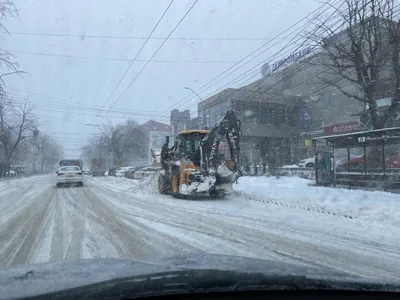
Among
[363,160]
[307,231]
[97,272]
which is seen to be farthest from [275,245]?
[363,160]

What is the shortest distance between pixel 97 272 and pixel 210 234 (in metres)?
4.75

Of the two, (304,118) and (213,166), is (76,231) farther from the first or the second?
(304,118)

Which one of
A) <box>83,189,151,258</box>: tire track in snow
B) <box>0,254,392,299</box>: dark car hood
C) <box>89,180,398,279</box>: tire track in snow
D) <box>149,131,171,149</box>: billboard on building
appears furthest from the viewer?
<box>149,131,171,149</box>: billboard on building

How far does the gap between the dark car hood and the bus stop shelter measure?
1307 cm

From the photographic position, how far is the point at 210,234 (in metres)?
7.31

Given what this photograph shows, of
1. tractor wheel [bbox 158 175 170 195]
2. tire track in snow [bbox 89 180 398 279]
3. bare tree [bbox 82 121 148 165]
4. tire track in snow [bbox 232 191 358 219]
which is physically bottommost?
tire track in snow [bbox 89 180 398 279]

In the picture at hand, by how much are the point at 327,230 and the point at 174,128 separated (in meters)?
56.9

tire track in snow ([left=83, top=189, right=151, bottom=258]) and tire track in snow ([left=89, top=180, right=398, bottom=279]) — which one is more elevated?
tire track in snow ([left=83, top=189, right=151, bottom=258])

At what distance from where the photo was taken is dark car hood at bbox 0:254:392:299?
233cm

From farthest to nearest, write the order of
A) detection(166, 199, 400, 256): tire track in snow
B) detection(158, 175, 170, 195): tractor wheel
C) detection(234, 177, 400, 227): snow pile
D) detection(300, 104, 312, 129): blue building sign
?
detection(300, 104, 312, 129): blue building sign < detection(158, 175, 170, 195): tractor wheel < detection(234, 177, 400, 227): snow pile < detection(166, 199, 400, 256): tire track in snow

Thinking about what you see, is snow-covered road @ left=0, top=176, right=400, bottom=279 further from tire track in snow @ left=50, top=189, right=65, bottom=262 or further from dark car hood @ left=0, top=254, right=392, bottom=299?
dark car hood @ left=0, top=254, right=392, bottom=299

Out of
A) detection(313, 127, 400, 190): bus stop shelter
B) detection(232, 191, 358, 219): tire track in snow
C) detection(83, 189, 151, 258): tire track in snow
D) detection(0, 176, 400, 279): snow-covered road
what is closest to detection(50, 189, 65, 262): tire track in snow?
detection(0, 176, 400, 279): snow-covered road

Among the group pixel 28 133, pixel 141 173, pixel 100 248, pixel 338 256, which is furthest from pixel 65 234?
pixel 28 133

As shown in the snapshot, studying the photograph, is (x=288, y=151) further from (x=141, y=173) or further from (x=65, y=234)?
(x=65, y=234)
